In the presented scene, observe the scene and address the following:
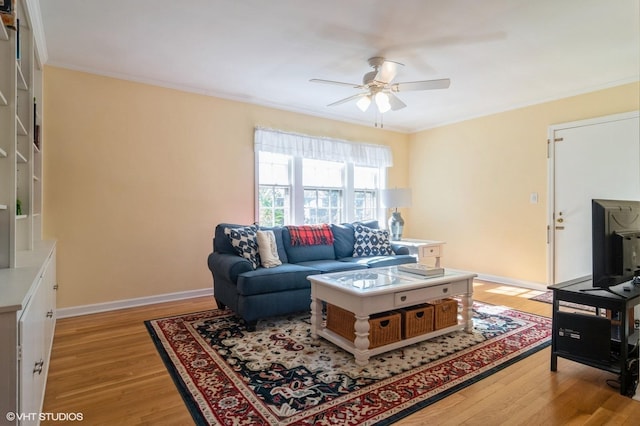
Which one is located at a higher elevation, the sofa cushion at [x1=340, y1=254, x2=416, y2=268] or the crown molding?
the crown molding

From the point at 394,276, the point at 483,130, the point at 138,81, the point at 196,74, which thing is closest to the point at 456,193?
the point at 483,130

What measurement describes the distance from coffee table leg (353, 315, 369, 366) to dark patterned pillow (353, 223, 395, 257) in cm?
192

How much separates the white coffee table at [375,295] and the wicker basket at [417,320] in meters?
0.04

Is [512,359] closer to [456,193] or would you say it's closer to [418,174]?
[456,193]

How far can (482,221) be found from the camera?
201 inches

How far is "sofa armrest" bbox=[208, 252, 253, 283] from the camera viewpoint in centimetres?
302

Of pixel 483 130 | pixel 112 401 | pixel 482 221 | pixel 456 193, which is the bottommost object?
pixel 112 401

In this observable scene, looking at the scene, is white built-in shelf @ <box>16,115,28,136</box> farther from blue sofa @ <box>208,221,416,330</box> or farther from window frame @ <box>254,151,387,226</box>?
window frame @ <box>254,151,387,226</box>

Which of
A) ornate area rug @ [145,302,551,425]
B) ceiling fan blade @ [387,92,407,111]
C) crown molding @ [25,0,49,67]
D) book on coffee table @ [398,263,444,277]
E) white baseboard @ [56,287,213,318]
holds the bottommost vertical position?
ornate area rug @ [145,302,551,425]

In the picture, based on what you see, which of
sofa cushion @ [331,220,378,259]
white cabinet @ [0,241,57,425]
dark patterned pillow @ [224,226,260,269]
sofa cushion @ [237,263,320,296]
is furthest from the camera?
sofa cushion @ [331,220,378,259]

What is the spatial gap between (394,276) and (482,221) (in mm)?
2959

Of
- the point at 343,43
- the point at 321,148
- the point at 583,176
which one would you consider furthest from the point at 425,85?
the point at 583,176

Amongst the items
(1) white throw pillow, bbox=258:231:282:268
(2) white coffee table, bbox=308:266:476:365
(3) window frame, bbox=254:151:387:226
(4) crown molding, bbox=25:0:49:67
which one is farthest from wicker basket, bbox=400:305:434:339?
(4) crown molding, bbox=25:0:49:67

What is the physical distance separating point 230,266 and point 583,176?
13.8 ft
